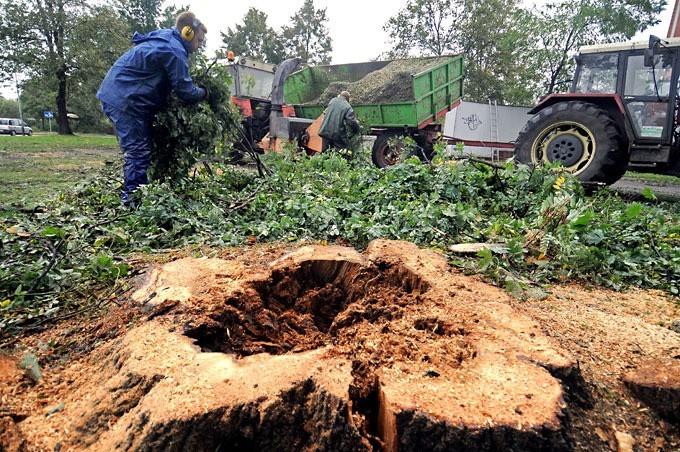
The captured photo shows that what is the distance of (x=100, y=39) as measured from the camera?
71.6ft

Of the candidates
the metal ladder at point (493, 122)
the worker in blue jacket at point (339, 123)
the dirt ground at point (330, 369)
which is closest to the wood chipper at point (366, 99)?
the worker in blue jacket at point (339, 123)

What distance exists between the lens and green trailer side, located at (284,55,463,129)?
27.6 ft

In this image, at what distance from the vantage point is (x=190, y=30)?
416 centimetres

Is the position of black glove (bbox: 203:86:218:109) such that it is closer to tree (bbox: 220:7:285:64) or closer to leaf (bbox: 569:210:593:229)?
leaf (bbox: 569:210:593:229)

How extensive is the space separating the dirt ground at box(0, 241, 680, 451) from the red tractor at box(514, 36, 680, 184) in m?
3.98

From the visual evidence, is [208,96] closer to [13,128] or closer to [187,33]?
[187,33]

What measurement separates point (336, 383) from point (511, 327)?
0.76 m

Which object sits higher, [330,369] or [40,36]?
[40,36]

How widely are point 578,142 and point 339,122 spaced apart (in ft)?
12.6

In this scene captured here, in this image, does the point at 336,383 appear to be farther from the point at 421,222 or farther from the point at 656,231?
the point at 656,231

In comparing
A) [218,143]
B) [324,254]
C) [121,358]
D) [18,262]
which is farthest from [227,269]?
[218,143]

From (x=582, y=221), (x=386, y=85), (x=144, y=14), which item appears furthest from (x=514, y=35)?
(x=144, y=14)

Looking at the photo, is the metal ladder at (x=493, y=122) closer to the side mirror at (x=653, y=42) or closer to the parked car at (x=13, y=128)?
the side mirror at (x=653, y=42)

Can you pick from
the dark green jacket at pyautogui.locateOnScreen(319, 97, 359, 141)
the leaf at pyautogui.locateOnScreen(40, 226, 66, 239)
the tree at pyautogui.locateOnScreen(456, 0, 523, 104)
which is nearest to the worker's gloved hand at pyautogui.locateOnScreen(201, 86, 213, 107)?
the leaf at pyautogui.locateOnScreen(40, 226, 66, 239)
